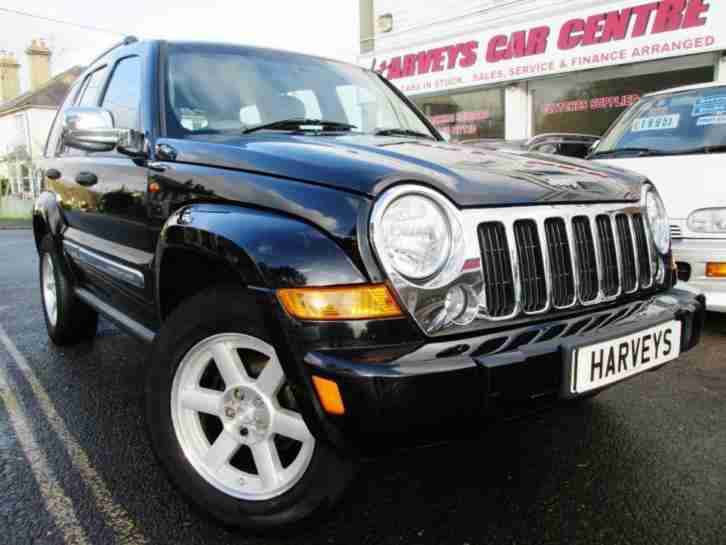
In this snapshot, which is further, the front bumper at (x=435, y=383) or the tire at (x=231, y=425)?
the tire at (x=231, y=425)

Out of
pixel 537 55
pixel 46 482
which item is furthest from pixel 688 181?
pixel 537 55

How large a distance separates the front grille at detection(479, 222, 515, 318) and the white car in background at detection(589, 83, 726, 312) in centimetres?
207

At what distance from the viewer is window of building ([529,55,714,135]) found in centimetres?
1077

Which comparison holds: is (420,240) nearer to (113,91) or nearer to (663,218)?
(663,218)

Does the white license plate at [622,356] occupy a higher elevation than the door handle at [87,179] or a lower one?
lower

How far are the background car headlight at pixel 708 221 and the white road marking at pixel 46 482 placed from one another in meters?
3.74

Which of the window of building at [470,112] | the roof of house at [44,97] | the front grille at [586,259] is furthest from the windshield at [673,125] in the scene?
the roof of house at [44,97]

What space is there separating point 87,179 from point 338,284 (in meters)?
2.11

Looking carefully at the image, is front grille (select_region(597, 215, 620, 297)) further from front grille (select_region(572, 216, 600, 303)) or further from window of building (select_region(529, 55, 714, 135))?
window of building (select_region(529, 55, 714, 135))

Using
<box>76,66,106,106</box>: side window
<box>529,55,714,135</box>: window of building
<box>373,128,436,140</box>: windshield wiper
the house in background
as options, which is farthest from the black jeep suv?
the house in background

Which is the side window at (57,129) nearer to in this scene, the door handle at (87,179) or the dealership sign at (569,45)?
the door handle at (87,179)

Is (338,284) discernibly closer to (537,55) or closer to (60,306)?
(60,306)

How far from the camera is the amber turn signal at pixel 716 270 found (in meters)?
3.83

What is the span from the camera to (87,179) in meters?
3.22
